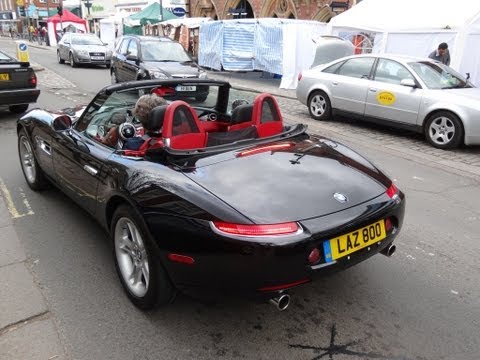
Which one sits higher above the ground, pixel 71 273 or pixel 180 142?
pixel 180 142

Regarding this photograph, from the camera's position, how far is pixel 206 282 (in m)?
2.42

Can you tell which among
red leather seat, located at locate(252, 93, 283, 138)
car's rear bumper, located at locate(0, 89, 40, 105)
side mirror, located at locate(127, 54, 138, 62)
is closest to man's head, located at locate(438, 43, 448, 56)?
side mirror, located at locate(127, 54, 138, 62)

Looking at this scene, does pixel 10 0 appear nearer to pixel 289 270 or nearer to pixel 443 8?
Answer: pixel 443 8

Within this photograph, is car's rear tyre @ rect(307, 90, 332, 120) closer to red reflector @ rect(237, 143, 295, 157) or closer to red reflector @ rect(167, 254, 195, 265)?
red reflector @ rect(237, 143, 295, 157)

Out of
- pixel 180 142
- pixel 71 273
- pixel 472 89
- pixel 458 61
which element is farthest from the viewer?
pixel 458 61

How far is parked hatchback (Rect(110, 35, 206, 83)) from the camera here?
11.2 meters

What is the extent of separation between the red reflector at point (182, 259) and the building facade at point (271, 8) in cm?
1821

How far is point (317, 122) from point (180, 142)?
7054 mm

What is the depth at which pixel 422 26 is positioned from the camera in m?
12.2

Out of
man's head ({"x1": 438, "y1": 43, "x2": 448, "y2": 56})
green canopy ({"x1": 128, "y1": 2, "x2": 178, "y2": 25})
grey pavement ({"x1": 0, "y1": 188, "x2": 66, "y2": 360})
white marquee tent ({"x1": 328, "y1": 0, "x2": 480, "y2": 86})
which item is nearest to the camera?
grey pavement ({"x1": 0, "y1": 188, "x2": 66, "y2": 360})

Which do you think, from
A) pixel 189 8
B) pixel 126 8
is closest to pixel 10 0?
pixel 126 8

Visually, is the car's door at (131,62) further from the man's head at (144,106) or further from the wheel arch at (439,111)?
the man's head at (144,106)

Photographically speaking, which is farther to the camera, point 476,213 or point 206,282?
point 476,213

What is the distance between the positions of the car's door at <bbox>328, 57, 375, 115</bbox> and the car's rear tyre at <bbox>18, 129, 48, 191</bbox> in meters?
6.21
